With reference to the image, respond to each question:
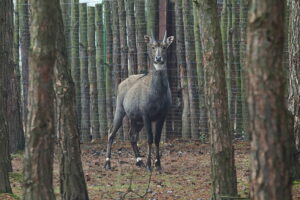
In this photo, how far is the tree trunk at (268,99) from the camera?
14.9ft

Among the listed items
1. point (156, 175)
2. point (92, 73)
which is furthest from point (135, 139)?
point (92, 73)

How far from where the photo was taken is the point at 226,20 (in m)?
14.6

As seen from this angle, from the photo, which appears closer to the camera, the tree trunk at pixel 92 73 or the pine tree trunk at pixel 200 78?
the pine tree trunk at pixel 200 78

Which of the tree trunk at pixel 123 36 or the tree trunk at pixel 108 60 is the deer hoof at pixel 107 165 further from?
the tree trunk at pixel 123 36

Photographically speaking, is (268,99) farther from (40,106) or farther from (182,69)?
(182,69)

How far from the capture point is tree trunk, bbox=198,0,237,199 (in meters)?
7.47

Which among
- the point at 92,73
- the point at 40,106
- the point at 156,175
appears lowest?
the point at 156,175

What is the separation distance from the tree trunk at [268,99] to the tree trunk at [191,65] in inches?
404

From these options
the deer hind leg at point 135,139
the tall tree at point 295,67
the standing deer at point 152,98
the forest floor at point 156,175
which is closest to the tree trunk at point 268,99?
the forest floor at point 156,175

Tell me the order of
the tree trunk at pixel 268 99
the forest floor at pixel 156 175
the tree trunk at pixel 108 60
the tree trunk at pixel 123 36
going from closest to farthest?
the tree trunk at pixel 268 99 < the forest floor at pixel 156 175 < the tree trunk at pixel 123 36 < the tree trunk at pixel 108 60

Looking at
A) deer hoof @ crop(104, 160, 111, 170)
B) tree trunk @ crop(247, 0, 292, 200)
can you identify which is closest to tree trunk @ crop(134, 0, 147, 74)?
deer hoof @ crop(104, 160, 111, 170)

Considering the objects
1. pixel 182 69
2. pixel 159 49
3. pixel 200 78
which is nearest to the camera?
pixel 159 49

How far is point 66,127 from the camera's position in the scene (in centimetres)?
761

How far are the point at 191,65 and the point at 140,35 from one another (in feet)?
3.86
